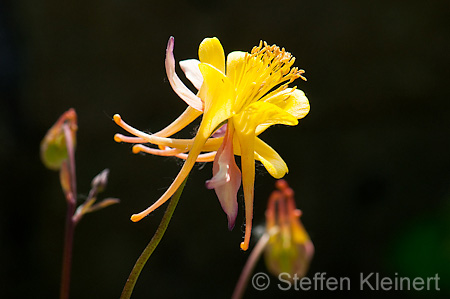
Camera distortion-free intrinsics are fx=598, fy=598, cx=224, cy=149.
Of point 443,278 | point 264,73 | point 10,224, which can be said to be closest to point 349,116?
point 443,278

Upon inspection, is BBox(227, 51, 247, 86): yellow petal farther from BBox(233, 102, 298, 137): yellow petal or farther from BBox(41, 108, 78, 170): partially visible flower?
BBox(41, 108, 78, 170): partially visible flower

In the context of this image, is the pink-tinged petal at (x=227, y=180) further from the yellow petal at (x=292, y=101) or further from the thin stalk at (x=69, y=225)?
the thin stalk at (x=69, y=225)

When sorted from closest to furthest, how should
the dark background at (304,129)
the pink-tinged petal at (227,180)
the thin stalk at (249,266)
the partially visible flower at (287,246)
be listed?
the pink-tinged petal at (227,180) → the thin stalk at (249,266) → the partially visible flower at (287,246) → the dark background at (304,129)

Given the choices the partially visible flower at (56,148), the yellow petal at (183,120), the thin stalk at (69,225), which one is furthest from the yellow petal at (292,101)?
the partially visible flower at (56,148)

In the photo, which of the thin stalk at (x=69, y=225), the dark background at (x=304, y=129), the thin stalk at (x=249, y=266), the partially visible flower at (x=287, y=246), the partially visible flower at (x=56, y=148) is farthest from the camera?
the dark background at (x=304, y=129)

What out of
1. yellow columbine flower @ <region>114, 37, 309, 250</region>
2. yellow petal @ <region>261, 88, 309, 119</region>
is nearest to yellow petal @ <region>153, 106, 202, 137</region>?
yellow columbine flower @ <region>114, 37, 309, 250</region>

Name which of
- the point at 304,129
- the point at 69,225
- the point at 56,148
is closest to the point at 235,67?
the point at 69,225
